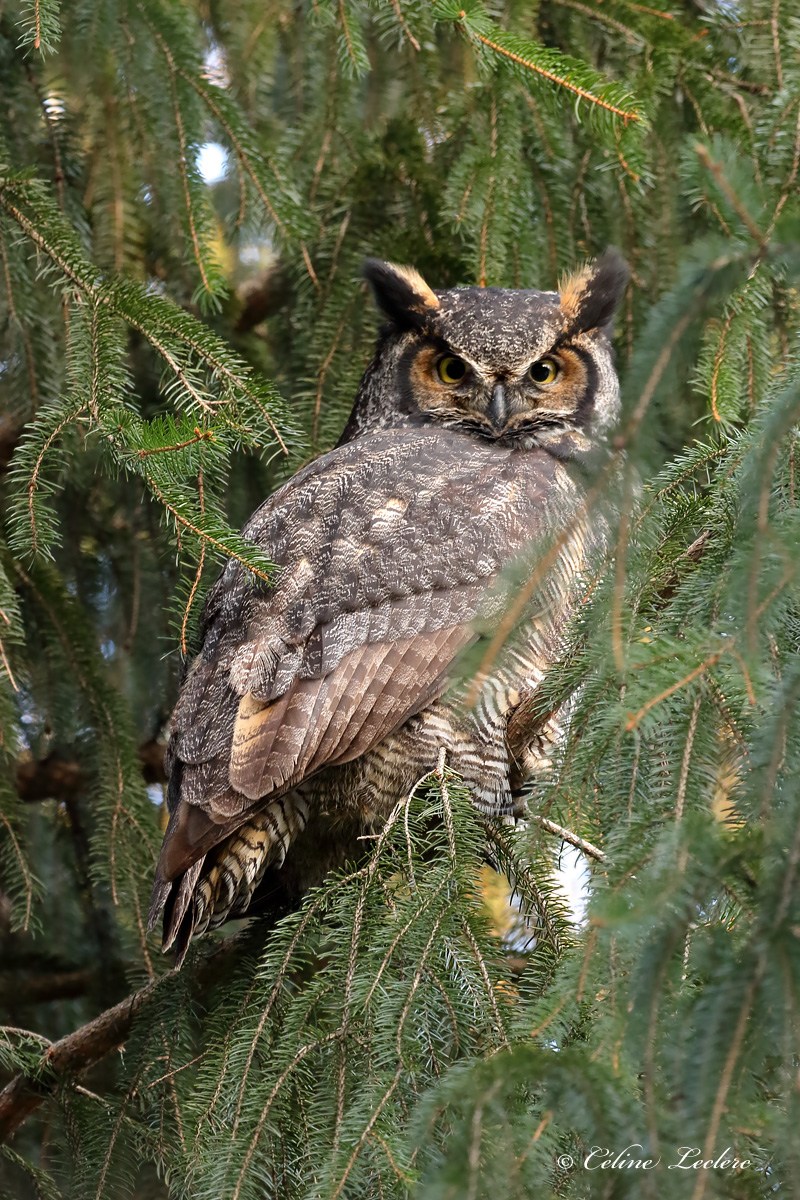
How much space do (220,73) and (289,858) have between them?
2.25 meters

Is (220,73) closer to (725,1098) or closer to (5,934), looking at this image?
(5,934)

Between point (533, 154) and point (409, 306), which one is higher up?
point (533, 154)

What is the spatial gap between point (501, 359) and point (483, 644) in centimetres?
167

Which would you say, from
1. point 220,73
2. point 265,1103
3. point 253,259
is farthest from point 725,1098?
point 253,259

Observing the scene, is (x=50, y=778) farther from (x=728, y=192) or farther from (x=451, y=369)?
(x=728, y=192)

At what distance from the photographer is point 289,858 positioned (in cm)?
264

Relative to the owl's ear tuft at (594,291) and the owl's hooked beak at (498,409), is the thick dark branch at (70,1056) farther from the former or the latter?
the owl's ear tuft at (594,291)

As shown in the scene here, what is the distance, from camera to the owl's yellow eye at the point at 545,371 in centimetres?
291

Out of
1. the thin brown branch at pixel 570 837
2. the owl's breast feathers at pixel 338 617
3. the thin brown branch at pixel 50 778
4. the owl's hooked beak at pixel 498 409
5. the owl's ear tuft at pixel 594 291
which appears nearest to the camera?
the thin brown branch at pixel 570 837

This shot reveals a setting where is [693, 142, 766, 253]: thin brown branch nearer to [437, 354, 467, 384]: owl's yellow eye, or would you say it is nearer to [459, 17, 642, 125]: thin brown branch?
[459, 17, 642, 125]: thin brown branch

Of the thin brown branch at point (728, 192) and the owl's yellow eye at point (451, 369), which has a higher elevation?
the thin brown branch at point (728, 192)

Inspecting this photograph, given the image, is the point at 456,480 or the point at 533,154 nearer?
the point at 456,480

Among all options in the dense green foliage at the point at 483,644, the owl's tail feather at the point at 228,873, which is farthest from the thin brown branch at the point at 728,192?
the owl's tail feather at the point at 228,873

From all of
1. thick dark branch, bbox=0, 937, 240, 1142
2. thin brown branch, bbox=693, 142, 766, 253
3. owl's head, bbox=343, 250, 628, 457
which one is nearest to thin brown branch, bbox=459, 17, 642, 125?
owl's head, bbox=343, 250, 628, 457
